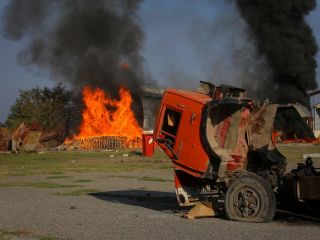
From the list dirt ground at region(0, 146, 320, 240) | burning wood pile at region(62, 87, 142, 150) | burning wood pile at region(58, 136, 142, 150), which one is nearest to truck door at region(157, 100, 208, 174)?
dirt ground at region(0, 146, 320, 240)

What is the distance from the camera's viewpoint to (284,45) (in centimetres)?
5669

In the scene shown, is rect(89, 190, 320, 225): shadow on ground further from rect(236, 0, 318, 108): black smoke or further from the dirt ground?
rect(236, 0, 318, 108): black smoke

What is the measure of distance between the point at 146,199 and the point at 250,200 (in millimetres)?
4237

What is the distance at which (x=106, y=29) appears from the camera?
53.4 meters

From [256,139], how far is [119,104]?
43210mm

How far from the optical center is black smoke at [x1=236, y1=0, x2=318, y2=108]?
5653cm

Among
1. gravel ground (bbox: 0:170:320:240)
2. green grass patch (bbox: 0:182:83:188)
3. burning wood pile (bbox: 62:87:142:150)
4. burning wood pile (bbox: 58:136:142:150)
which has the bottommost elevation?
gravel ground (bbox: 0:170:320:240)

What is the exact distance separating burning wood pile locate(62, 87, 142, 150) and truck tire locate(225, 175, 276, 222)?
132 feet

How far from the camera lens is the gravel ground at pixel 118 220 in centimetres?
771

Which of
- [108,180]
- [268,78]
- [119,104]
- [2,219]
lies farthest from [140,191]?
[268,78]

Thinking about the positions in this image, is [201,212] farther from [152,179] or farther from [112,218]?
[152,179]

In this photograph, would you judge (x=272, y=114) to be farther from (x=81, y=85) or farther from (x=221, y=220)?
(x=81, y=85)

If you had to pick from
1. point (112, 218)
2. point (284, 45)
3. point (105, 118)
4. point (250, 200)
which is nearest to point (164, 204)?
point (112, 218)

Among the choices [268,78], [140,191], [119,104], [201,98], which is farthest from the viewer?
[268,78]
